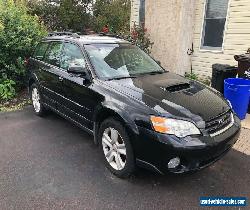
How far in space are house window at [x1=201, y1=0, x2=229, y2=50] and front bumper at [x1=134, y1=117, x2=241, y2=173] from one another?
18.0 feet

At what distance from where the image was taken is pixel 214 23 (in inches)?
326

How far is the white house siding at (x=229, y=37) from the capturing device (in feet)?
24.6

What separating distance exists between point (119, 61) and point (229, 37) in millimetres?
4537

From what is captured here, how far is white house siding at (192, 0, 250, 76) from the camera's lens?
749cm

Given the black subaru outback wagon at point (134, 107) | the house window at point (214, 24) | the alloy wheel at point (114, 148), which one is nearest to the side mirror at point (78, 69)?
the black subaru outback wagon at point (134, 107)

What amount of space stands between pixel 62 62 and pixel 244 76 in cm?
384

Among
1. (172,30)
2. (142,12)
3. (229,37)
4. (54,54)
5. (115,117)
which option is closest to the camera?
(115,117)

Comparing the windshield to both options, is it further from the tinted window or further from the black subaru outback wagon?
the tinted window

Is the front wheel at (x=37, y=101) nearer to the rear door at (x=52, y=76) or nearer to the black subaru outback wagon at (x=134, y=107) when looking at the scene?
the rear door at (x=52, y=76)

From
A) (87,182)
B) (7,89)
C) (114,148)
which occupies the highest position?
(114,148)

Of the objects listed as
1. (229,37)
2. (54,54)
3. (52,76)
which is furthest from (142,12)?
(52,76)

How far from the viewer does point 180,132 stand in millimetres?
3275

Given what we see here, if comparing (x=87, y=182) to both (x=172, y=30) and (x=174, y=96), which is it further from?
(x=172, y=30)

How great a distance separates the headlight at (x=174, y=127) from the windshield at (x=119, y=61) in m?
1.24
